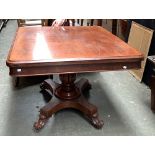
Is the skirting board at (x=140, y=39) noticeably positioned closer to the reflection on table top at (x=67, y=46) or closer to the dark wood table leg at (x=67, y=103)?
the reflection on table top at (x=67, y=46)

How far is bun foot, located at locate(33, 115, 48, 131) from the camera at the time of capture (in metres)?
1.80

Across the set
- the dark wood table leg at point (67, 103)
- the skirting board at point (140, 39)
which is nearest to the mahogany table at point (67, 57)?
the dark wood table leg at point (67, 103)

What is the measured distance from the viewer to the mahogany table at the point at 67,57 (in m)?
1.44

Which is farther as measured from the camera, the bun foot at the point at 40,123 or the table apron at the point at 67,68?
the bun foot at the point at 40,123

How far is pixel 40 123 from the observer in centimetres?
182

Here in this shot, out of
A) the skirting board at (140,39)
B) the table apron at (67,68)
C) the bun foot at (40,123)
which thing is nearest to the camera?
the table apron at (67,68)

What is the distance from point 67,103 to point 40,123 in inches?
11.7

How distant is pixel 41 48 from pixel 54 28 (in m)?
0.68

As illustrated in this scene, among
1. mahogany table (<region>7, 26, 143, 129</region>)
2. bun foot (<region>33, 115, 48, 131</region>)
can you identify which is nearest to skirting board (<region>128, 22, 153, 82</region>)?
mahogany table (<region>7, 26, 143, 129</region>)

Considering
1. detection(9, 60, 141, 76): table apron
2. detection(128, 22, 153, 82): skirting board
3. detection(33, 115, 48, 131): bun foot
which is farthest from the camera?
detection(128, 22, 153, 82): skirting board

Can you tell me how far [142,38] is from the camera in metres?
2.54

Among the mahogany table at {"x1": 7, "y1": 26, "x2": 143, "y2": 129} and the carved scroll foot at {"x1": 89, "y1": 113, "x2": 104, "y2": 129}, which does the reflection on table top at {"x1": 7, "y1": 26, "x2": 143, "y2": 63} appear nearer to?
the mahogany table at {"x1": 7, "y1": 26, "x2": 143, "y2": 129}
